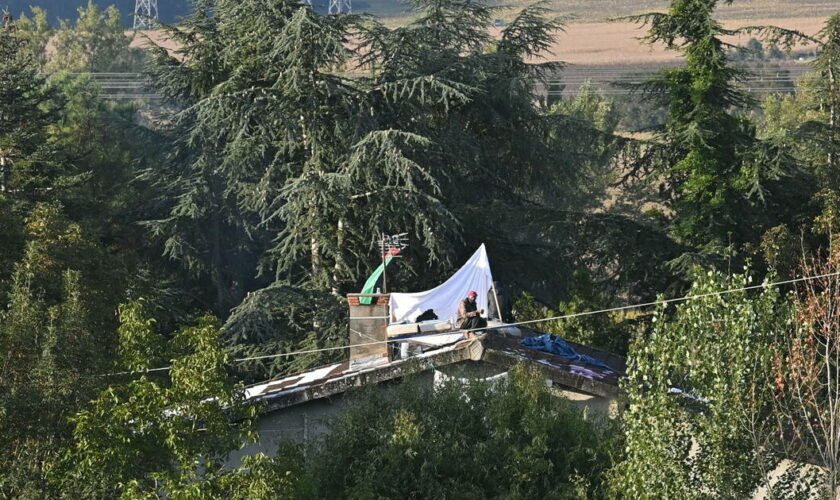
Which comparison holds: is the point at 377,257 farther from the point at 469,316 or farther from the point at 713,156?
the point at 469,316

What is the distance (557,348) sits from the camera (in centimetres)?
2494

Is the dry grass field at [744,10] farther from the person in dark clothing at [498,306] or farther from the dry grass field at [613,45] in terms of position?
the person in dark clothing at [498,306]

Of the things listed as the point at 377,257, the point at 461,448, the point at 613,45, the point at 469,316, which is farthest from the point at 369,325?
the point at 613,45

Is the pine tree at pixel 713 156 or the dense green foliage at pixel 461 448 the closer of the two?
the dense green foliage at pixel 461 448

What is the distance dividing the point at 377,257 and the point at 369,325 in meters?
14.9

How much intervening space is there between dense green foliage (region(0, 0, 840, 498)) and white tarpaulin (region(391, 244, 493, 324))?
4.66 metres

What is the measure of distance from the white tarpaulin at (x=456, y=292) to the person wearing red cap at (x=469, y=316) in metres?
1.78

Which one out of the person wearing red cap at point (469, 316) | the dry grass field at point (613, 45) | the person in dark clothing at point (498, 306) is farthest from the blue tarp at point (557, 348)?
the dry grass field at point (613, 45)

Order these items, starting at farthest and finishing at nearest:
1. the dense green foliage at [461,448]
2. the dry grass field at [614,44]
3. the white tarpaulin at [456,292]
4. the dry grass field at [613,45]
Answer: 1. the dry grass field at [614,44]
2. the dry grass field at [613,45]
3. the white tarpaulin at [456,292]
4. the dense green foliage at [461,448]

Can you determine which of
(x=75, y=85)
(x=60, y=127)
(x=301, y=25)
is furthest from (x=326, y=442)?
(x=75, y=85)

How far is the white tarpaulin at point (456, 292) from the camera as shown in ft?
93.8

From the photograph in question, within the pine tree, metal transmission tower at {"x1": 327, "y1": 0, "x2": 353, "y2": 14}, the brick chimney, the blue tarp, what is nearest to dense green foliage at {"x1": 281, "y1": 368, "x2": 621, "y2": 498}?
the blue tarp

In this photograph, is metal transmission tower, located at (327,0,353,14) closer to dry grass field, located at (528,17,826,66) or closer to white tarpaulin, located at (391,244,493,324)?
dry grass field, located at (528,17,826,66)

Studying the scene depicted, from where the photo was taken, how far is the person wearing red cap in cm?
2559
